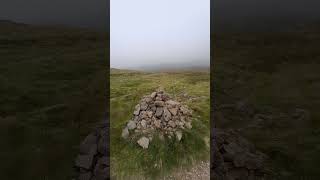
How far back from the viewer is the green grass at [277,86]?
13.2 meters

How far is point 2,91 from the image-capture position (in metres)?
15.1

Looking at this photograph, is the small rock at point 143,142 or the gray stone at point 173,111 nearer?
the small rock at point 143,142

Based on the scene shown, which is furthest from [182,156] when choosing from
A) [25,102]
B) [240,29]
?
[240,29]

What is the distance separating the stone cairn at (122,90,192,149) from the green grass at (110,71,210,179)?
29 cm

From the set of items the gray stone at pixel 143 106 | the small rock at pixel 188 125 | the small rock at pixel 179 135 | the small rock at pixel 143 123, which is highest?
the gray stone at pixel 143 106

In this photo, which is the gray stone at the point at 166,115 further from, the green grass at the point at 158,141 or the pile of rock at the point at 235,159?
the pile of rock at the point at 235,159

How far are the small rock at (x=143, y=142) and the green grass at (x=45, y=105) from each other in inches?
108

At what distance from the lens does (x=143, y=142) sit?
42.2ft

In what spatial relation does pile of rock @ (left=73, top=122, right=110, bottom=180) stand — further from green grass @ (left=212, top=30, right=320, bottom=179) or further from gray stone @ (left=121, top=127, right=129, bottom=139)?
green grass @ (left=212, top=30, right=320, bottom=179)

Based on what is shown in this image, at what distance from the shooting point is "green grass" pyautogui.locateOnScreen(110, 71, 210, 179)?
12680 mm

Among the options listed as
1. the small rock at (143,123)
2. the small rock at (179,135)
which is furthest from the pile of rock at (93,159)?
the small rock at (179,135)

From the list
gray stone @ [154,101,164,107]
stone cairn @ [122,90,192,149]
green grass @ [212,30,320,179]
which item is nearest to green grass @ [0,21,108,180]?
stone cairn @ [122,90,192,149]

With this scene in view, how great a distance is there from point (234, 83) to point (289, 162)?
5.42m

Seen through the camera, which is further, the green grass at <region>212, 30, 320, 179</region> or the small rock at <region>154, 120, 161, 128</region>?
the green grass at <region>212, 30, 320, 179</region>
